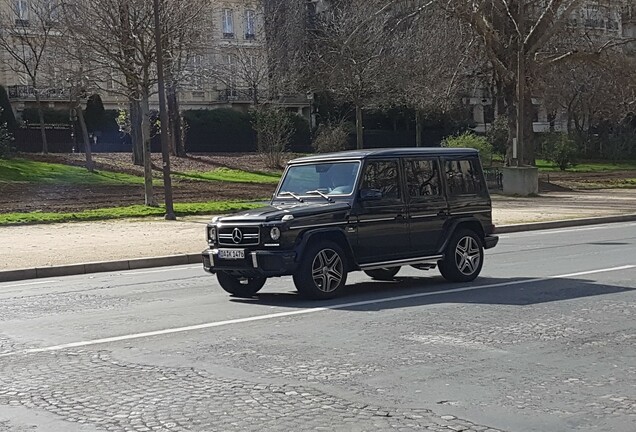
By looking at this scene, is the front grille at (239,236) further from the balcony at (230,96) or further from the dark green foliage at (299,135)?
the balcony at (230,96)

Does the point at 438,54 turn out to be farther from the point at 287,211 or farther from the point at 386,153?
the point at 287,211

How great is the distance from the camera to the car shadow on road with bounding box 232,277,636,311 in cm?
1148

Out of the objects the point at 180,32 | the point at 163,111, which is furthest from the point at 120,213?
the point at 180,32

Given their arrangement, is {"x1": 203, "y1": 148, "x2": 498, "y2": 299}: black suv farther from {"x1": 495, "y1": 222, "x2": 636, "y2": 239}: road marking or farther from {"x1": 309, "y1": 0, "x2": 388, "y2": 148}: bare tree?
{"x1": 309, "y1": 0, "x2": 388, "y2": 148}: bare tree

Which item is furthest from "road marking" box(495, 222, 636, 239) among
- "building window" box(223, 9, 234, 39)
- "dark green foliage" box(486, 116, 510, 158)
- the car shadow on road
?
"building window" box(223, 9, 234, 39)

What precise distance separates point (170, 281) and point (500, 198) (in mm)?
22650

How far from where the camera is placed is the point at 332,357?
8.44 meters

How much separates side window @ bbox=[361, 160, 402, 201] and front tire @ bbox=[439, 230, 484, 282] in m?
1.17

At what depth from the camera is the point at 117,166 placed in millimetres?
42469

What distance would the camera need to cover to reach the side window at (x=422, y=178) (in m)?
12.8

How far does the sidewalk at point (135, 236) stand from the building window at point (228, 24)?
30244mm

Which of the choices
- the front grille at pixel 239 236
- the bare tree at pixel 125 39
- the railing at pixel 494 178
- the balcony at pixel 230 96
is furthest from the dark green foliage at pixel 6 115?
the front grille at pixel 239 236

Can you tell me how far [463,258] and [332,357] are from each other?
5241 mm

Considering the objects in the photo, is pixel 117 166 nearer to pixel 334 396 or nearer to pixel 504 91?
pixel 504 91
